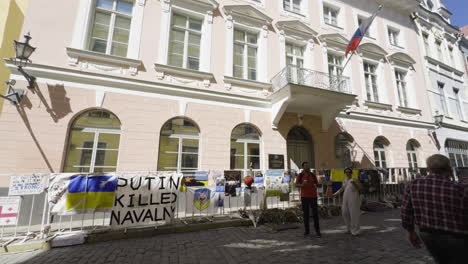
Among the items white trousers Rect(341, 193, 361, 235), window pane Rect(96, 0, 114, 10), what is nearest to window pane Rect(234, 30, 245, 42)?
window pane Rect(96, 0, 114, 10)

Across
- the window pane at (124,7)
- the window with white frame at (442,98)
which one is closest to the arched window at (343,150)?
the window with white frame at (442,98)

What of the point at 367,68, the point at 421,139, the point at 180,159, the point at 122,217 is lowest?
the point at 122,217

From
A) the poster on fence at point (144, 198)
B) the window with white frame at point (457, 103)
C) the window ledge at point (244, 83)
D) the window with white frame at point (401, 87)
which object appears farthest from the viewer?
the window with white frame at point (457, 103)

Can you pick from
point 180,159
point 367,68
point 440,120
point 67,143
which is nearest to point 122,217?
point 180,159

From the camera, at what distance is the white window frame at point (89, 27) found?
23.3ft

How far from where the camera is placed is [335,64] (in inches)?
455

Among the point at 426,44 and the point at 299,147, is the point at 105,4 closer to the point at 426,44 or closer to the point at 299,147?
the point at 299,147

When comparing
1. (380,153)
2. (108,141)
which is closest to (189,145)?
Answer: (108,141)

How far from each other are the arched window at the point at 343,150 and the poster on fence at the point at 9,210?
11807mm

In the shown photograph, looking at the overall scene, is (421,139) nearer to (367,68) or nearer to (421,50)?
(367,68)

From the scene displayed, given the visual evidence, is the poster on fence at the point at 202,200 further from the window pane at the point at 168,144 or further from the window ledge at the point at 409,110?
the window ledge at the point at 409,110

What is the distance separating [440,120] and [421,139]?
2135 millimetres

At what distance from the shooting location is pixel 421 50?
15.0m

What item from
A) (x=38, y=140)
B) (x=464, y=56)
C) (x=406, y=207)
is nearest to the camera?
(x=406, y=207)
